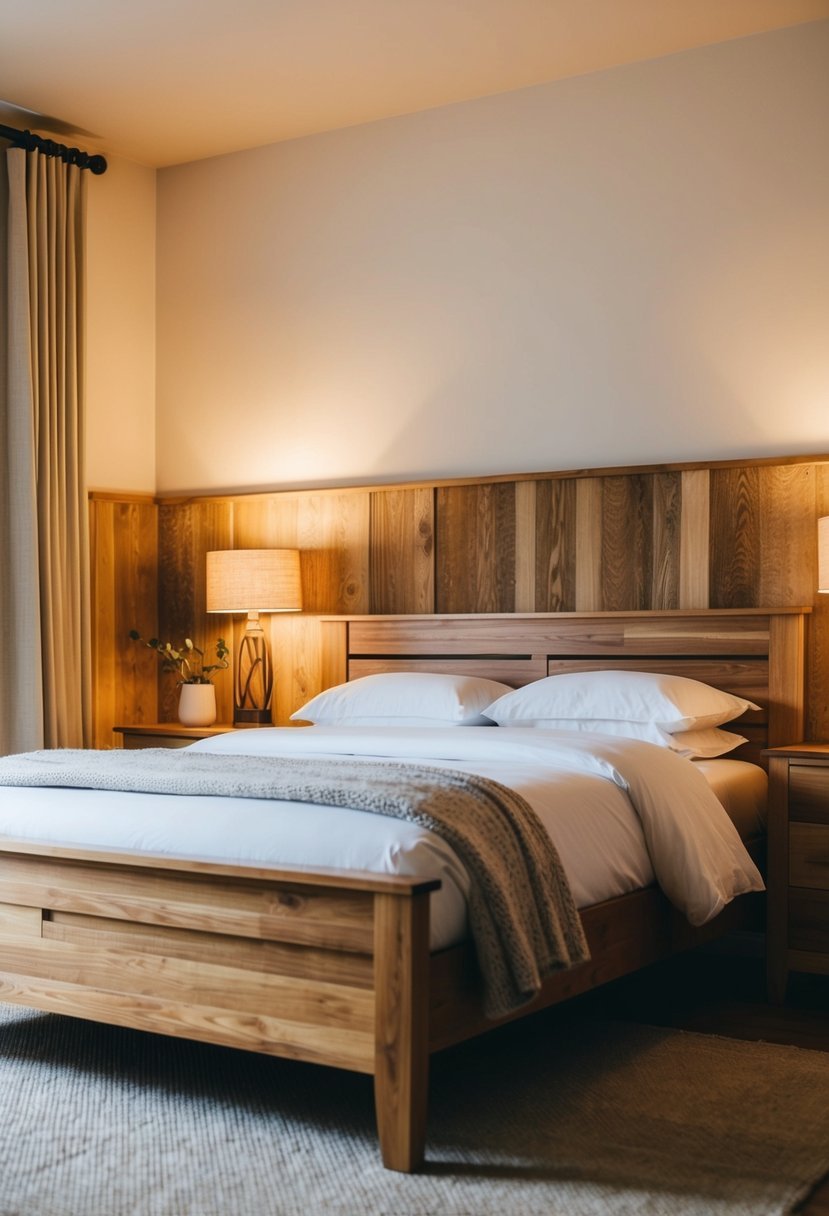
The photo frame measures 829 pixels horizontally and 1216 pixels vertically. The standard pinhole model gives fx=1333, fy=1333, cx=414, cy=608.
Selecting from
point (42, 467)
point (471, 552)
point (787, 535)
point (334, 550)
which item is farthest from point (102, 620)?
point (787, 535)

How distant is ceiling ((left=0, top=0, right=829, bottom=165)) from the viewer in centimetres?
383

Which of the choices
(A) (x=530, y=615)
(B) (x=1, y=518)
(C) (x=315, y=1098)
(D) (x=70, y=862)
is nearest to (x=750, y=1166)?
(C) (x=315, y=1098)

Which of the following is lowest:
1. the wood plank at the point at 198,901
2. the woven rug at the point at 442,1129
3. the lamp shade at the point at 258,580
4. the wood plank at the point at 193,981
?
the woven rug at the point at 442,1129

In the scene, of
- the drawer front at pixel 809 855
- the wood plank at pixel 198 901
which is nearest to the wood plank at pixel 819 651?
the drawer front at pixel 809 855

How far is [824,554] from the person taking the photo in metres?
3.57

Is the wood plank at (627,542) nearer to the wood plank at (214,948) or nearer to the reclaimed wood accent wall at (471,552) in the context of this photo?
the reclaimed wood accent wall at (471,552)

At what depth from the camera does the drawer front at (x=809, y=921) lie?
10.9 ft

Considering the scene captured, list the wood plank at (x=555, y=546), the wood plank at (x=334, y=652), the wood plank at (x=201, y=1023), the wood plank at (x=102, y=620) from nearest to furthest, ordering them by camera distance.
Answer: the wood plank at (x=201, y=1023) < the wood plank at (x=555, y=546) < the wood plank at (x=334, y=652) < the wood plank at (x=102, y=620)

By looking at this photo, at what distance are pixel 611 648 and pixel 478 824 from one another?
1751mm

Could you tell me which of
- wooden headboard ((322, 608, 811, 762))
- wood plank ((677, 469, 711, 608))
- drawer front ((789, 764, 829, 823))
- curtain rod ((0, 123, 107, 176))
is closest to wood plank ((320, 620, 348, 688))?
wooden headboard ((322, 608, 811, 762))

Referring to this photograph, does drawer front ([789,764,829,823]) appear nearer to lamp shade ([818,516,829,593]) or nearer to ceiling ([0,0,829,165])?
lamp shade ([818,516,829,593])

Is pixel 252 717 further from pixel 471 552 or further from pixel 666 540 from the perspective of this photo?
pixel 666 540

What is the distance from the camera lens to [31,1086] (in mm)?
2615

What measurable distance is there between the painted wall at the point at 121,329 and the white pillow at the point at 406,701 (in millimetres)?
1425
